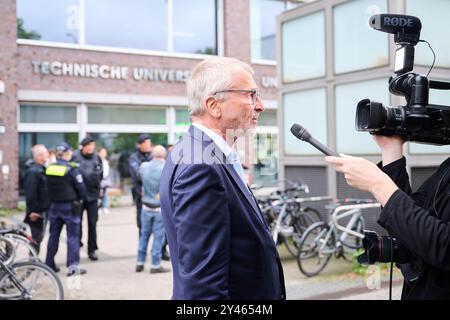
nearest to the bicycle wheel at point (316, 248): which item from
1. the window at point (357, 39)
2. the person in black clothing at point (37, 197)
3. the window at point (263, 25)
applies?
the window at point (357, 39)

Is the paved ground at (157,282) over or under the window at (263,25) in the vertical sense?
under

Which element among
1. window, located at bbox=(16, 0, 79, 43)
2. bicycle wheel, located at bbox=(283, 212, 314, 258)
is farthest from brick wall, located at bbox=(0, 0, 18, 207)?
bicycle wheel, located at bbox=(283, 212, 314, 258)

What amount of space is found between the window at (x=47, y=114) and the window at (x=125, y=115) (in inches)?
23.5

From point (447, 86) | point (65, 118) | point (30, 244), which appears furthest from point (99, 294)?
point (65, 118)

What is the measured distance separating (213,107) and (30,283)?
3439 mm

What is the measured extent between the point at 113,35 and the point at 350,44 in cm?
1041

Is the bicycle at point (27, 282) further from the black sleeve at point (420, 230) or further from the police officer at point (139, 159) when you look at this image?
the black sleeve at point (420, 230)

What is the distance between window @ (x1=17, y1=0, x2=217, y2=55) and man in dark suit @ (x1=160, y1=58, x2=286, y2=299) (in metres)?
13.5

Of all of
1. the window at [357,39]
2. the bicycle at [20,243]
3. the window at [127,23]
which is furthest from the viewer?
the window at [127,23]

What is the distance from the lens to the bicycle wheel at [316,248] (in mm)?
6551

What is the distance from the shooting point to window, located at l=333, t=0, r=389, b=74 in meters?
6.97

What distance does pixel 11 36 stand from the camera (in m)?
14.4

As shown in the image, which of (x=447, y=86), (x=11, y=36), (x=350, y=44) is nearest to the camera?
(x=447, y=86)

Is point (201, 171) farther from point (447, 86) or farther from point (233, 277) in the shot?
point (447, 86)
